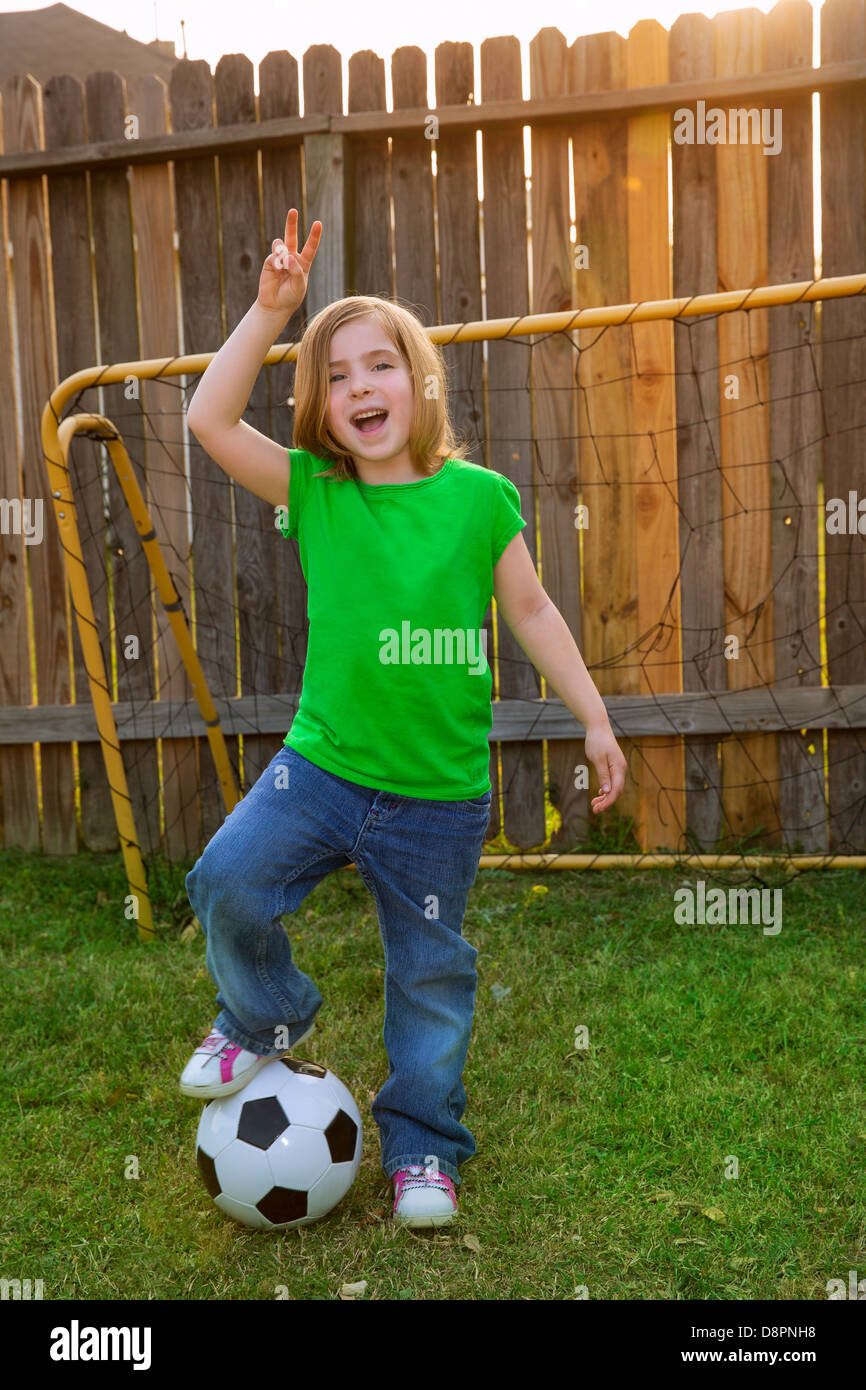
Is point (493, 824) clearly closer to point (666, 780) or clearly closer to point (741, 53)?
point (666, 780)

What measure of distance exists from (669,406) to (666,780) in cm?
138

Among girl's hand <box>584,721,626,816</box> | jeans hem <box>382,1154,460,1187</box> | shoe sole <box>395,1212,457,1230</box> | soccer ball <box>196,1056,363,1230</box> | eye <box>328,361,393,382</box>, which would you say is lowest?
shoe sole <box>395,1212,457,1230</box>

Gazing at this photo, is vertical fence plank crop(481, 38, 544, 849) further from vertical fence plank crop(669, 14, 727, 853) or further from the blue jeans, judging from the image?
the blue jeans

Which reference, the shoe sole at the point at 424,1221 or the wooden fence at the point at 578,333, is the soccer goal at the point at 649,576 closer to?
the wooden fence at the point at 578,333

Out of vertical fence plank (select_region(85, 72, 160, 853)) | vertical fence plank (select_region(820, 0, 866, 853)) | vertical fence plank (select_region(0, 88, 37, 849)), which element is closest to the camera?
vertical fence plank (select_region(820, 0, 866, 853))

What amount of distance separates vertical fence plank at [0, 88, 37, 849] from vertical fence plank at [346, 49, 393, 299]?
1457 mm

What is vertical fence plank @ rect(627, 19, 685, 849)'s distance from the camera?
13.2ft

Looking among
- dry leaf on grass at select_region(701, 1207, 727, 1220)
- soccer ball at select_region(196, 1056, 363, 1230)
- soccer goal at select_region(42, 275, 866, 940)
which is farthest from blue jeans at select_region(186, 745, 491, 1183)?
soccer goal at select_region(42, 275, 866, 940)

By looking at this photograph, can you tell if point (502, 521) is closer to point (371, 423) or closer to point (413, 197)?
point (371, 423)

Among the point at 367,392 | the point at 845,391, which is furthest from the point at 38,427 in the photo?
the point at 845,391

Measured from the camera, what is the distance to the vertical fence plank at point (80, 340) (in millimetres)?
4363

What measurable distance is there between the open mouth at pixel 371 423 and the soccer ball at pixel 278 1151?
4.14 feet

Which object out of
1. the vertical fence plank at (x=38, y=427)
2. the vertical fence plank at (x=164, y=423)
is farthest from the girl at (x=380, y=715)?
the vertical fence plank at (x=38, y=427)

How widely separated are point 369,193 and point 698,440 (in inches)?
60.5
